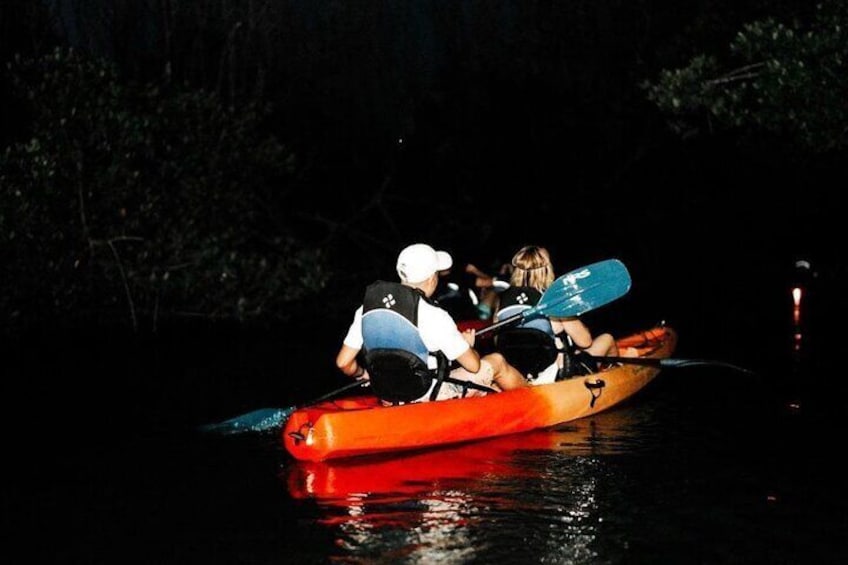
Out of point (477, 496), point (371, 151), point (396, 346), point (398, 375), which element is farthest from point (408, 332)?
point (371, 151)

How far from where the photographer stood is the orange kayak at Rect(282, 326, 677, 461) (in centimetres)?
726

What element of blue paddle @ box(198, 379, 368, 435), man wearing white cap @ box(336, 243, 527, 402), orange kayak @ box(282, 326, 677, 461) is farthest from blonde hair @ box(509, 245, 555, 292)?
blue paddle @ box(198, 379, 368, 435)

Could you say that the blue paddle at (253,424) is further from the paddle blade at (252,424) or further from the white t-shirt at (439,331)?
the white t-shirt at (439,331)

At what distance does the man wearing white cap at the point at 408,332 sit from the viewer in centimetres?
729

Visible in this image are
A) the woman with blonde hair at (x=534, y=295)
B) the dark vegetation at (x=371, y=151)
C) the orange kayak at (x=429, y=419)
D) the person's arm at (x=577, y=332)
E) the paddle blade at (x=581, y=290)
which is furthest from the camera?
the dark vegetation at (x=371, y=151)

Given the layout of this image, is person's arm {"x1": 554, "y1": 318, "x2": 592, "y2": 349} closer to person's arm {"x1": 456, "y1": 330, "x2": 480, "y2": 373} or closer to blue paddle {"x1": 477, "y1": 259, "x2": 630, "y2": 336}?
blue paddle {"x1": 477, "y1": 259, "x2": 630, "y2": 336}

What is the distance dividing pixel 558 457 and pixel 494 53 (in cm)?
1756

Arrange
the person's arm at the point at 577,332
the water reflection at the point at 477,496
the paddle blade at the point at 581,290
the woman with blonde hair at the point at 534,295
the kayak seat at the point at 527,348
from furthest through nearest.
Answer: the person's arm at the point at 577,332 < the kayak seat at the point at 527,348 < the woman with blonde hair at the point at 534,295 < the paddle blade at the point at 581,290 < the water reflection at the point at 477,496

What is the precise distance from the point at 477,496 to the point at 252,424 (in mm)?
2573

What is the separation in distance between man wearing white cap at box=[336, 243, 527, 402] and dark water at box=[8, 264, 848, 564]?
21.4 inches

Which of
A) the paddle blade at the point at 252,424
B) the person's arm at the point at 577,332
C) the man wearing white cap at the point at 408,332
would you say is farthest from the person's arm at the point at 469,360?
the paddle blade at the point at 252,424

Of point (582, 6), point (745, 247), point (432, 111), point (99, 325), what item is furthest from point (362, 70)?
point (99, 325)

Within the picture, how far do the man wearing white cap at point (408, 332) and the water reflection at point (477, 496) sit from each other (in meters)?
0.54

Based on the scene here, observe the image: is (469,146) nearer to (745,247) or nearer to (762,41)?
(745,247)
